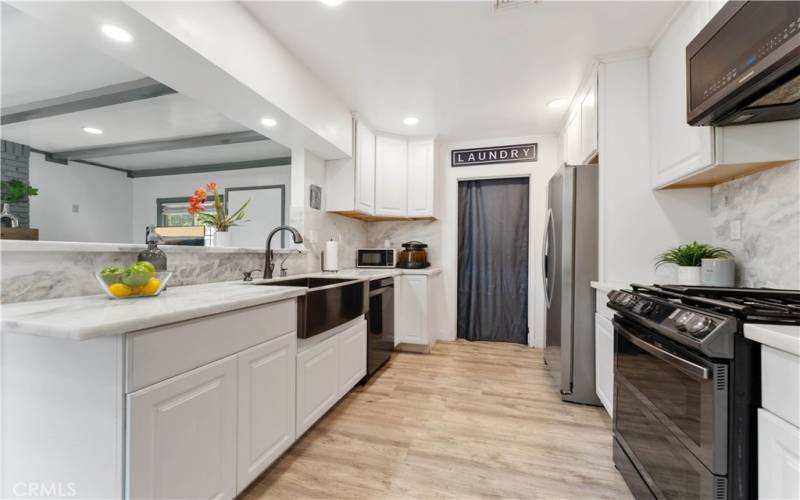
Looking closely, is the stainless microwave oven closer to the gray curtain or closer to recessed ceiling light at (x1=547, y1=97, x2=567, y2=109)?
the gray curtain

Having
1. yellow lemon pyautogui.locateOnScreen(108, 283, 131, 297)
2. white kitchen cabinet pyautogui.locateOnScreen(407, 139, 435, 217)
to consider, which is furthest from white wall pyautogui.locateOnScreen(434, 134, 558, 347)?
yellow lemon pyautogui.locateOnScreen(108, 283, 131, 297)

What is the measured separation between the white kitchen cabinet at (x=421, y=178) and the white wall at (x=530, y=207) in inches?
9.9

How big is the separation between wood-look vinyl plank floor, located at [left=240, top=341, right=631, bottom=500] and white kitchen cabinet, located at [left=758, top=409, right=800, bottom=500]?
0.80m

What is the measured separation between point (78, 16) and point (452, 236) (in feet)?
11.0

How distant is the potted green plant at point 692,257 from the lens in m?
1.77

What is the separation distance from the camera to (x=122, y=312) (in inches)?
37.3

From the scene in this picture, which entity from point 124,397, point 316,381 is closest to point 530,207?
point 316,381

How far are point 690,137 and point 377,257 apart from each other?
109 inches

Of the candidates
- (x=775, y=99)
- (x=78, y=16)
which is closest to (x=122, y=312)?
(x=78, y=16)

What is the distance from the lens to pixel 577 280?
2.30 m

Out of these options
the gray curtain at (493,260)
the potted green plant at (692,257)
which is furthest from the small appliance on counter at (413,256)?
the potted green plant at (692,257)

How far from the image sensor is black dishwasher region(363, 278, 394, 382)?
263 cm

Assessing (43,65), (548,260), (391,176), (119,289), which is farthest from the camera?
(391,176)

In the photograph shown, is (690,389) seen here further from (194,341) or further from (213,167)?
(213,167)
